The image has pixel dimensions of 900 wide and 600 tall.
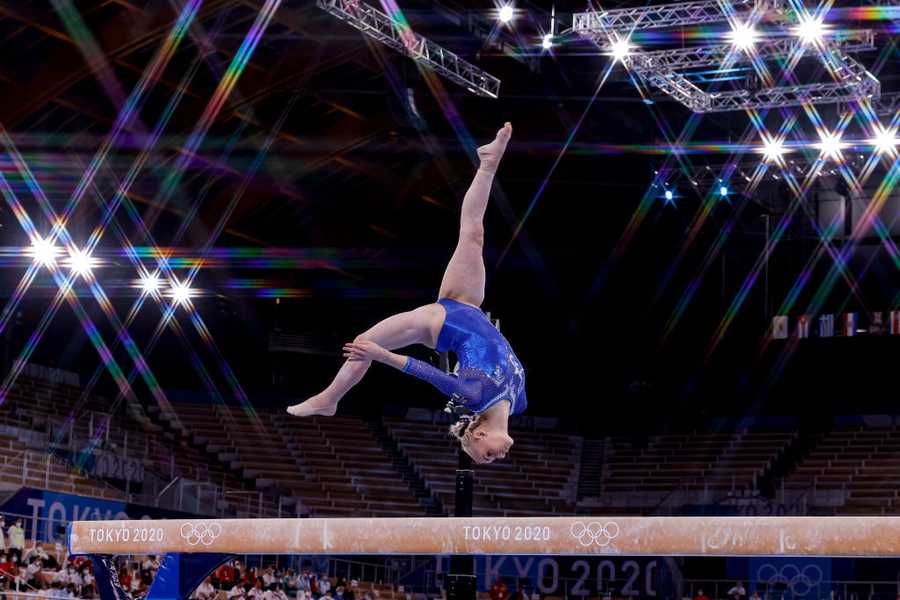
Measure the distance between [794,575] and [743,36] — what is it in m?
9.17

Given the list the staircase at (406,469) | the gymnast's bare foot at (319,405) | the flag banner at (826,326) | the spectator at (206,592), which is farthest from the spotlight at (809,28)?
the gymnast's bare foot at (319,405)

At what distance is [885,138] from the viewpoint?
21.4 metres

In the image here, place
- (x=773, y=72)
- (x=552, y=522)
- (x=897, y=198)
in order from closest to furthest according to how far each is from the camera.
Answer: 1. (x=552, y=522)
2. (x=773, y=72)
3. (x=897, y=198)

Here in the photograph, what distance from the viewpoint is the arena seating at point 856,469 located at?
22.9 m

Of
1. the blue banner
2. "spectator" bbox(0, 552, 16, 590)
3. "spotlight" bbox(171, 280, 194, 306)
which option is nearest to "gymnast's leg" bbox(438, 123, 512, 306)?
"spectator" bbox(0, 552, 16, 590)

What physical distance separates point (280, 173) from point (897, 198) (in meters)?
12.7

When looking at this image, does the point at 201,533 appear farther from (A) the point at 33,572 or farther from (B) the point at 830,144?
(B) the point at 830,144

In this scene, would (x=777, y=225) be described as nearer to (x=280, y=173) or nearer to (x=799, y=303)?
(x=799, y=303)

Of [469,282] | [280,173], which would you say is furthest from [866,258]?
[469,282]

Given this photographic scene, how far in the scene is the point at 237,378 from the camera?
28344 mm

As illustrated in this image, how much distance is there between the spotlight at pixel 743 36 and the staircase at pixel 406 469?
11.0 meters

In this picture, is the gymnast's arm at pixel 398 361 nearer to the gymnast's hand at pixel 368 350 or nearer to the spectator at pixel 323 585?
the gymnast's hand at pixel 368 350

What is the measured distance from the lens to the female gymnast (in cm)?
651

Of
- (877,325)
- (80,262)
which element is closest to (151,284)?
(80,262)
